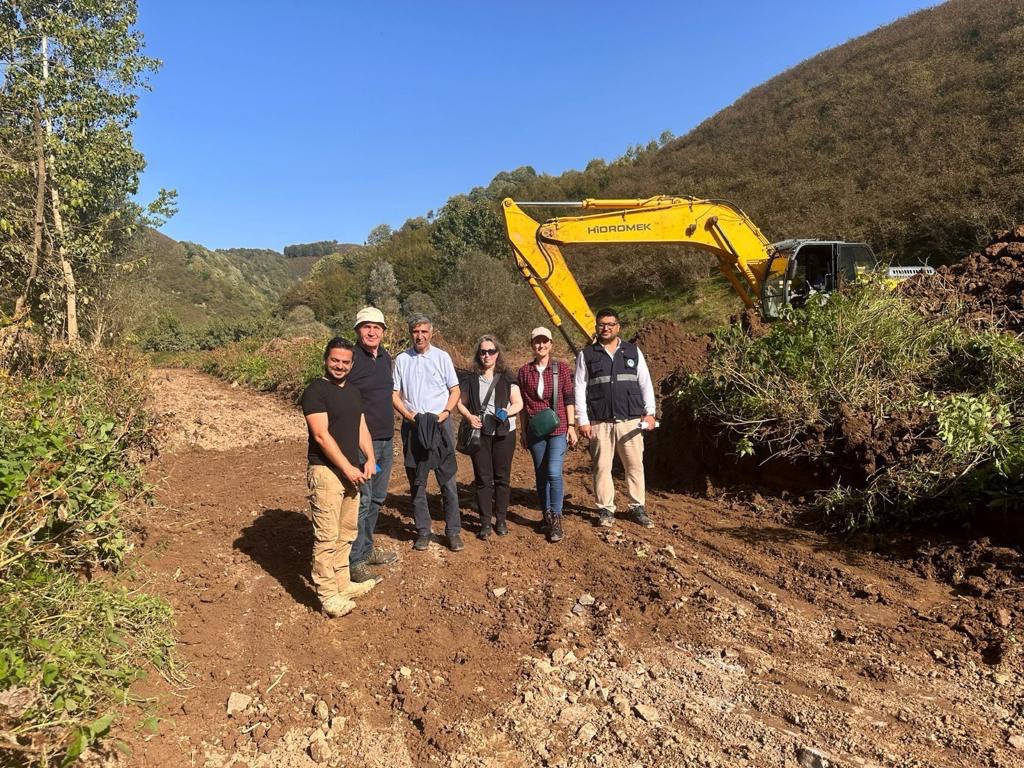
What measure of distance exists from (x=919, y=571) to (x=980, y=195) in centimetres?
1975

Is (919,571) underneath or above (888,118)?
underneath

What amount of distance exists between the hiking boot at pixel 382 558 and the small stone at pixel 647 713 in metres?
2.24

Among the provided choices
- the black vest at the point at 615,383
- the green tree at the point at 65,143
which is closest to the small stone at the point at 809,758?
the black vest at the point at 615,383

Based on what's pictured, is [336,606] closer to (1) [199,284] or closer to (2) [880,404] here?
(2) [880,404]

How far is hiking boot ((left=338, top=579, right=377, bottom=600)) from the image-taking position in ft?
11.8

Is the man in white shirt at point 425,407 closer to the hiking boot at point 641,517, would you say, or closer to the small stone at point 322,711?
the hiking boot at point 641,517

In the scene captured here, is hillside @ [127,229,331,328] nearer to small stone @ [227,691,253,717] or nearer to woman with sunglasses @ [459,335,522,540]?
woman with sunglasses @ [459,335,522,540]

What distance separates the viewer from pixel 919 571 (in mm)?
3846

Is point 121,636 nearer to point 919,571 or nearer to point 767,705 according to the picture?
point 767,705

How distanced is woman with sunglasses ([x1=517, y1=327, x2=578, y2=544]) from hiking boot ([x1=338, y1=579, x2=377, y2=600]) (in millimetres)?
1555

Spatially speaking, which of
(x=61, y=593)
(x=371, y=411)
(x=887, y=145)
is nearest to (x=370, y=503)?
(x=371, y=411)

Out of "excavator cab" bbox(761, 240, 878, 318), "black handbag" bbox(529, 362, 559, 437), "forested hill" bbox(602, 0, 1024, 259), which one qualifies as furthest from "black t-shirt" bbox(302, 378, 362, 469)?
"forested hill" bbox(602, 0, 1024, 259)

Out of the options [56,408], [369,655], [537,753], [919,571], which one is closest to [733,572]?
[919,571]

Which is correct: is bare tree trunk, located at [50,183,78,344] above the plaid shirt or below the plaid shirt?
above
